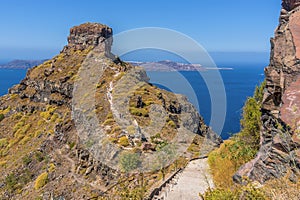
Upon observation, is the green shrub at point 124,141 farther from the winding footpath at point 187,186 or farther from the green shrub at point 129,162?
the winding footpath at point 187,186

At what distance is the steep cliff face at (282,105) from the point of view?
911cm

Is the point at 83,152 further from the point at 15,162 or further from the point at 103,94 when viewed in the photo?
the point at 15,162

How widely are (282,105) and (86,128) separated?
964 inches

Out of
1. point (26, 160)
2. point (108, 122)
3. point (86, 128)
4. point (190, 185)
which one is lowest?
point (26, 160)

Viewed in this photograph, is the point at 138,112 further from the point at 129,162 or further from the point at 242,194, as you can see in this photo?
the point at 242,194

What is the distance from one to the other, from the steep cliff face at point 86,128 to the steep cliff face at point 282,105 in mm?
5505

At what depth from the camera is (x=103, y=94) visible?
38969 millimetres

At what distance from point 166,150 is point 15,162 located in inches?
1037

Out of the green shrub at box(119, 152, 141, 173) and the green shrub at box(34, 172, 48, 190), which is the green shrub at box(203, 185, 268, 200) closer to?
the green shrub at box(119, 152, 141, 173)

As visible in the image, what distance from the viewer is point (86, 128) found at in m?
31.6

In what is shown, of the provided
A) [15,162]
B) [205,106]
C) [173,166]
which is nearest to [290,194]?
[173,166]

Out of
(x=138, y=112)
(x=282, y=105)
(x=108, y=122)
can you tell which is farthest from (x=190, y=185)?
(x=138, y=112)

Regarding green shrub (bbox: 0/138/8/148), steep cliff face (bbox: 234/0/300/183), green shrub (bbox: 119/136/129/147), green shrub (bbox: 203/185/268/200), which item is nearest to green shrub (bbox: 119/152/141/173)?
green shrub (bbox: 119/136/129/147)

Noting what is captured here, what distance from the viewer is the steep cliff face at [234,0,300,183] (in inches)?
359
